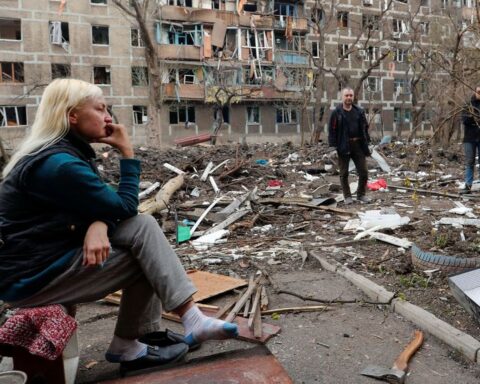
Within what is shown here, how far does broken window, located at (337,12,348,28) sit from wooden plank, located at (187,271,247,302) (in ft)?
138

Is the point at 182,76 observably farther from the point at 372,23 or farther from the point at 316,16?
the point at 372,23

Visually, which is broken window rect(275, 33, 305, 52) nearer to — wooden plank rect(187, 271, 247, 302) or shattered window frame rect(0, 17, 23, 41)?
shattered window frame rect(0, 17, 23, 41)

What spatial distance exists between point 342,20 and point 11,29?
29.2 metres

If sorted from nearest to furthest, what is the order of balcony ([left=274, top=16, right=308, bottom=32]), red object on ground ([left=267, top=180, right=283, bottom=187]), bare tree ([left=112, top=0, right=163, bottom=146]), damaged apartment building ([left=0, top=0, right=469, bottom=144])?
red object on ground ([left=267, top=180, right=283, bottom=187]), bare tree ([left=112, top=0, right=163, bottom=146]), damaged apartment building ([left=0, top=0, right=469, bottom=144]), balcony ([left=274, top=16, right=308, bottom=32])

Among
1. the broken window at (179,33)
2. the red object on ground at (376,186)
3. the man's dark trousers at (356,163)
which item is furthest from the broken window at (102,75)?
the man's dark trousers at (356,163)

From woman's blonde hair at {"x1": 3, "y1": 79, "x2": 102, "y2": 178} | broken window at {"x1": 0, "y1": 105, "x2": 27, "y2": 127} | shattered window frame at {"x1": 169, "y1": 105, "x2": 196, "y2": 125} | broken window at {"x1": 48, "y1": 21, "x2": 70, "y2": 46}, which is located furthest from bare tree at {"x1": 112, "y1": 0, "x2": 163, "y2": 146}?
woman's blonde hair at {"x1": 3, "y1": 79, "x2": 102, "y2": 178}

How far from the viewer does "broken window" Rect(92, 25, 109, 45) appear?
35688mm

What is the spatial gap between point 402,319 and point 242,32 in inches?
1485

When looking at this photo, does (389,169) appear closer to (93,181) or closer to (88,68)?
(93,181)

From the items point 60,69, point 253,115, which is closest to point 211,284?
point 60,69

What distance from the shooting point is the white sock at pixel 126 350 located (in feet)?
8.38

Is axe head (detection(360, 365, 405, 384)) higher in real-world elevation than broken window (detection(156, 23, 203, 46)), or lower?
lower

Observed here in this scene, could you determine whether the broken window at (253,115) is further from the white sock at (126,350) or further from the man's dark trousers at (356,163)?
the white sock at (126,350)

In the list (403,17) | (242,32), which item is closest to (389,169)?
(242,32)
